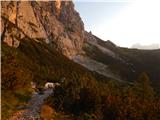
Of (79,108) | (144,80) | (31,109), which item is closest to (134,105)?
(79,108)

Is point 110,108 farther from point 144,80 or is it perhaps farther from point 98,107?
point 144,80

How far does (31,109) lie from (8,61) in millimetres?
11519

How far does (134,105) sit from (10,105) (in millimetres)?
13530

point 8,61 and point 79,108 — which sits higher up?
point 8,61

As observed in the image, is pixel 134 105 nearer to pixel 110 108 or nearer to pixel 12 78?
pixel 110 108

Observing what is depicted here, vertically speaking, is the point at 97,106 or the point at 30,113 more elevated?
the point at 97,106

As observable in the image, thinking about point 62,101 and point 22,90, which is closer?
point 62,101

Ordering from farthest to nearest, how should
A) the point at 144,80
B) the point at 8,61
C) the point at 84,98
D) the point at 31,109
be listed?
the point at 144,80 < the point at 8,61 < the point at 84,98 < the point at 31,109

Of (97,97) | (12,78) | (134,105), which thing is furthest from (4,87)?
(134,105)

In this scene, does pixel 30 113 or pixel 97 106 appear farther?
pixel 97 106

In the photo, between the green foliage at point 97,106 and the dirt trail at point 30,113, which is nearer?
the dirt trail at point 30,113

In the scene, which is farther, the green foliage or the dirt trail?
the green foliage

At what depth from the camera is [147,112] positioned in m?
40.6

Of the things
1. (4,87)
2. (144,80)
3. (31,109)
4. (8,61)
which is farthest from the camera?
(144,80)
